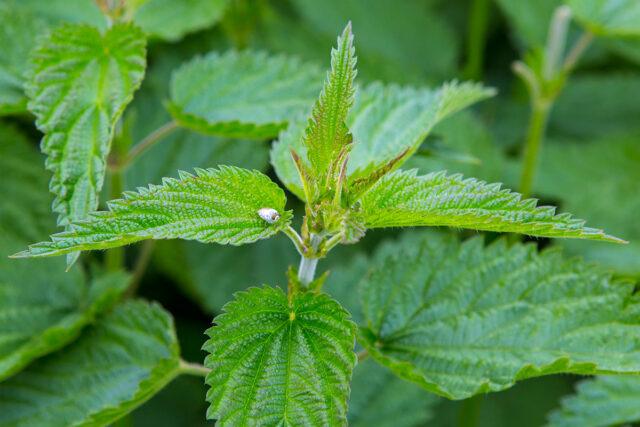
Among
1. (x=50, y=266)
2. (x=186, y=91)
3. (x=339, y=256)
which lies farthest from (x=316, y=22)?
(x=50, y=266)

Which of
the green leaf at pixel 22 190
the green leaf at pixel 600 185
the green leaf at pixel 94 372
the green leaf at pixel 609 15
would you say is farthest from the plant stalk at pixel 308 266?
the green leaf at pixel 609 15

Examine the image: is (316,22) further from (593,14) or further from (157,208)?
(157,208)

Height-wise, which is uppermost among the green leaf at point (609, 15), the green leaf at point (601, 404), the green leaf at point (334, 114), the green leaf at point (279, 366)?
the green leaf at point (609, 15)

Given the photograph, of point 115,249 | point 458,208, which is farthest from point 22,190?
point 458,208

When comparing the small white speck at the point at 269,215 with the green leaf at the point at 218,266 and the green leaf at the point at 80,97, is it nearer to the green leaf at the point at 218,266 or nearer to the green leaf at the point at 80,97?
the green leaf at the point at 80,97

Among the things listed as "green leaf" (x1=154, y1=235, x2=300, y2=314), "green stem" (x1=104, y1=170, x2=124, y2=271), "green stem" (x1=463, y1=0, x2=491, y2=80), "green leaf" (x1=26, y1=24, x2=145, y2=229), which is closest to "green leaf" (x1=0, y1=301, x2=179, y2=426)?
"green stem" (x1=104, y1=170, x2=124, y2=271)

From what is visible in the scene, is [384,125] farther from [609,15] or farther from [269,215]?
[609,15]

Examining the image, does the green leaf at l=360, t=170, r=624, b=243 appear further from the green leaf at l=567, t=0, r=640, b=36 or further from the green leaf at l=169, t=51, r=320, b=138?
the green leaf at l=567, t=0, r=640, b=36
